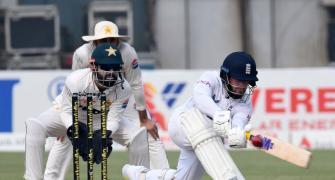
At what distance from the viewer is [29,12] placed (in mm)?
22156

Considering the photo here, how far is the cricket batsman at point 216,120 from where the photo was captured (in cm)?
763

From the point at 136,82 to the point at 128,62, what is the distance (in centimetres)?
29

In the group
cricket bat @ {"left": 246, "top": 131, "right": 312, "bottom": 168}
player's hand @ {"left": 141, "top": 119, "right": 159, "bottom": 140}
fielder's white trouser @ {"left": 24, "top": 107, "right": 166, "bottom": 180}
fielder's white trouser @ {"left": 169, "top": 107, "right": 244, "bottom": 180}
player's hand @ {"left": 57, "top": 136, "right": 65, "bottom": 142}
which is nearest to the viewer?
cricket bat @ {"left": 246, "top": 131, "right": 312, "bottom": 168}

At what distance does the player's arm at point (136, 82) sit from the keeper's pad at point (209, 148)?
1.76 m

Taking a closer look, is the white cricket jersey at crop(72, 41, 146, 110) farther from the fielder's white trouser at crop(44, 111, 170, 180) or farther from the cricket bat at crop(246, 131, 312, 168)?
the cricket bat at crop(246, 131, 312, 168)

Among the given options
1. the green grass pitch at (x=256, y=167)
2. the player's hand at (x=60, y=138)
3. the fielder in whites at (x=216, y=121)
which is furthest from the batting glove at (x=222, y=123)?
the green grass pitch at (x=256, y=167)

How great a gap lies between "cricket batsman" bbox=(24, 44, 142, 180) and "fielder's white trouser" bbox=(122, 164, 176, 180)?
34cm

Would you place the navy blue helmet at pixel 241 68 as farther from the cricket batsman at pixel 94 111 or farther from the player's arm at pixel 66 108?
the player's arm at pixel 66 108

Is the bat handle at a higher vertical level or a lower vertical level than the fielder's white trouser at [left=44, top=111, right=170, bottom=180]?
higher

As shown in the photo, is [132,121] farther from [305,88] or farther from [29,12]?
[29,12]

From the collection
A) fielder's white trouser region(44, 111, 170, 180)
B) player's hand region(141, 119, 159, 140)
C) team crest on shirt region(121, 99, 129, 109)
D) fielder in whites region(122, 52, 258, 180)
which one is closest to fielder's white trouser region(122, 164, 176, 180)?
fielder in whites region(122, 52, 258, 180)

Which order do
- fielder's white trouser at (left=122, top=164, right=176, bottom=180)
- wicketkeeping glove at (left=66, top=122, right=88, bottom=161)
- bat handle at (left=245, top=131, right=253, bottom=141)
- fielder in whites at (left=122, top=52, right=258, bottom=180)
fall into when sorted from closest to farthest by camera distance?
bat handle at (left=245, top=131, right=253, bottom=141) → fielder in whites at (left=122, top=52, right=258, bottom=180) → wicketkeeping glove at (left=66, top=122, right=88, bottom=161) → fielder's white trouser at (left=122, top=164, right=176, bottom=180)

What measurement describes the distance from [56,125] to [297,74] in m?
6.83

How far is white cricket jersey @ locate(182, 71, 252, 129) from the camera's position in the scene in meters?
7.88
